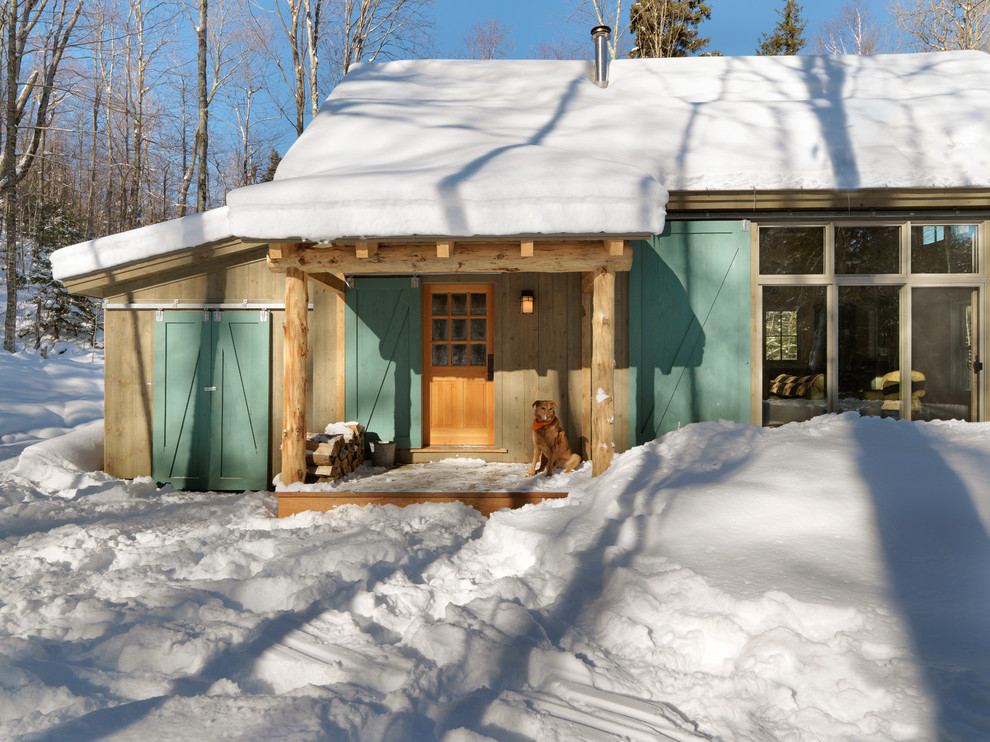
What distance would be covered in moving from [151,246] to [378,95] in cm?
333

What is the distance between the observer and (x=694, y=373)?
573 cm

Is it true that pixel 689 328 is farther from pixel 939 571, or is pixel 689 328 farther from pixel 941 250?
pixel 939 571

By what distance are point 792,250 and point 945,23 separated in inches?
517

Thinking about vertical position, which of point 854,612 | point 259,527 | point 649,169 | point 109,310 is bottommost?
point 259,527

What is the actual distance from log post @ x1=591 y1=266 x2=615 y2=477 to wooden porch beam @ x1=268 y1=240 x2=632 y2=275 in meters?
0.20

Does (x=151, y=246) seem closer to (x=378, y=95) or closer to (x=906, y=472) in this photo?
(x=378, y=95)

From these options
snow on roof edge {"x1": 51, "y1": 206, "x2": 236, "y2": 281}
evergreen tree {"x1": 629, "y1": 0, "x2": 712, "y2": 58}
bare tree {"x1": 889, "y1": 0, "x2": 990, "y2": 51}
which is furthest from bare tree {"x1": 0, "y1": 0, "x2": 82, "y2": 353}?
bare tree {"x1": 889, "y1": 0, "x2": 990, "y2": 51}

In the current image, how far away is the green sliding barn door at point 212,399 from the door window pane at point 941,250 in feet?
22.2

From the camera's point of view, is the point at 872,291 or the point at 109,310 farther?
the point at 109,310

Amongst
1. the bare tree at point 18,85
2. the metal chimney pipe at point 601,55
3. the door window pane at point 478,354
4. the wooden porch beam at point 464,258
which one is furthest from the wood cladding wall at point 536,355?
the bare tree at point 18,85

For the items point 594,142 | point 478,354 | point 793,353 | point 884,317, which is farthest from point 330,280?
point 884,317

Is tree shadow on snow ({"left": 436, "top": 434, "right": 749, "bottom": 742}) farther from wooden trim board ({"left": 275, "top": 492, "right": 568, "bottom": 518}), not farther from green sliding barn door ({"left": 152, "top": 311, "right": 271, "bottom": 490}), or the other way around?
green sliding barn door ({"left": 152, "top": 311, "right": 271, "bottom": 490})

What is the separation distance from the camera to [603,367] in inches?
185


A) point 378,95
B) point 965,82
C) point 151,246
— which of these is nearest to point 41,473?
point 151,246
